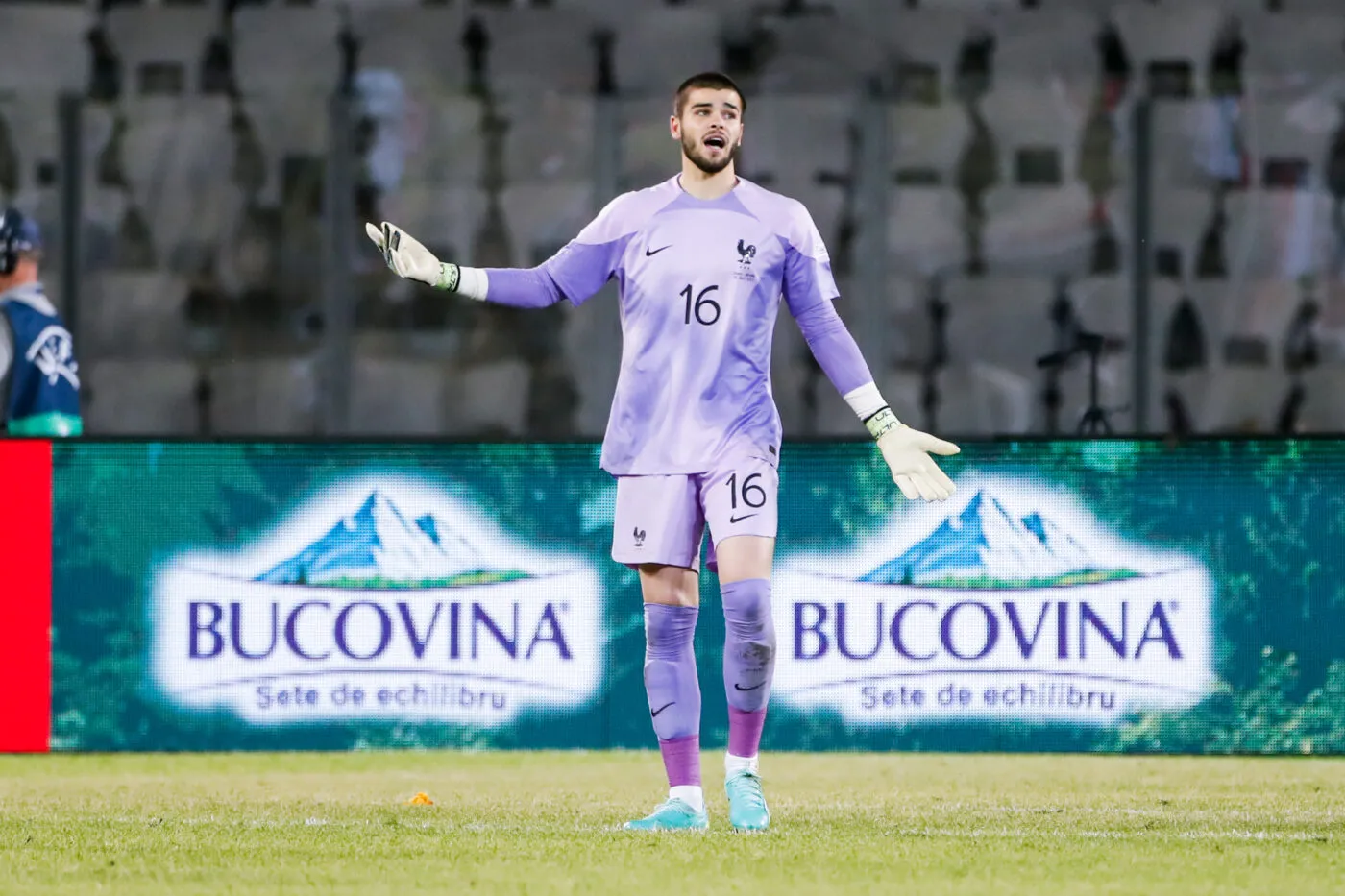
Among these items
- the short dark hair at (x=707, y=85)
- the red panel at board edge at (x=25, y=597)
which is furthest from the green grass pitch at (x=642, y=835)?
the short dark hair at (x=707, y=85)

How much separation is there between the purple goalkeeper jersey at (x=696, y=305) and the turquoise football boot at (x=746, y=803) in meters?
0.71

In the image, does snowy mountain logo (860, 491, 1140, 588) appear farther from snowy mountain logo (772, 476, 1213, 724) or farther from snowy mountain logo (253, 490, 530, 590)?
snowy mountain logo (253, 490, 530, 590)

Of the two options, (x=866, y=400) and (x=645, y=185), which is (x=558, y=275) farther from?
(x=645, y=185)

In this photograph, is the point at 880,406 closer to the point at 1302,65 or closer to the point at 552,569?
the point at 552,569

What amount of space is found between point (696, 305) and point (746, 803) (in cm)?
112

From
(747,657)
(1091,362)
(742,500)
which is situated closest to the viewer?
(742,500)

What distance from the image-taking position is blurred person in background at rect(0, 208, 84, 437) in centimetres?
795

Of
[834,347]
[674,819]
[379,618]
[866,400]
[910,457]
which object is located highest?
[834,347]

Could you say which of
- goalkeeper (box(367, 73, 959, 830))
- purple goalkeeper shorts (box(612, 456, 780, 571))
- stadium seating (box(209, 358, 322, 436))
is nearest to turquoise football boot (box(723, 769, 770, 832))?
goalkeeper (box(367, 73, 959, 830))

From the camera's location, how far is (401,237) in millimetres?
4609

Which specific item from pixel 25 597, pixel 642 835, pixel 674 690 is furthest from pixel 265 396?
pixel 642 835

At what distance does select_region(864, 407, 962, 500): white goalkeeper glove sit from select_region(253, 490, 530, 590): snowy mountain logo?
7.95 ft

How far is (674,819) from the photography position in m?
4.52

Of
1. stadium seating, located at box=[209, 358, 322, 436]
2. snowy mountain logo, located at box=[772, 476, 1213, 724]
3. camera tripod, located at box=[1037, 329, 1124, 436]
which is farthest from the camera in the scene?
stadium seating, located at box=[209, 358, 322, 436]
